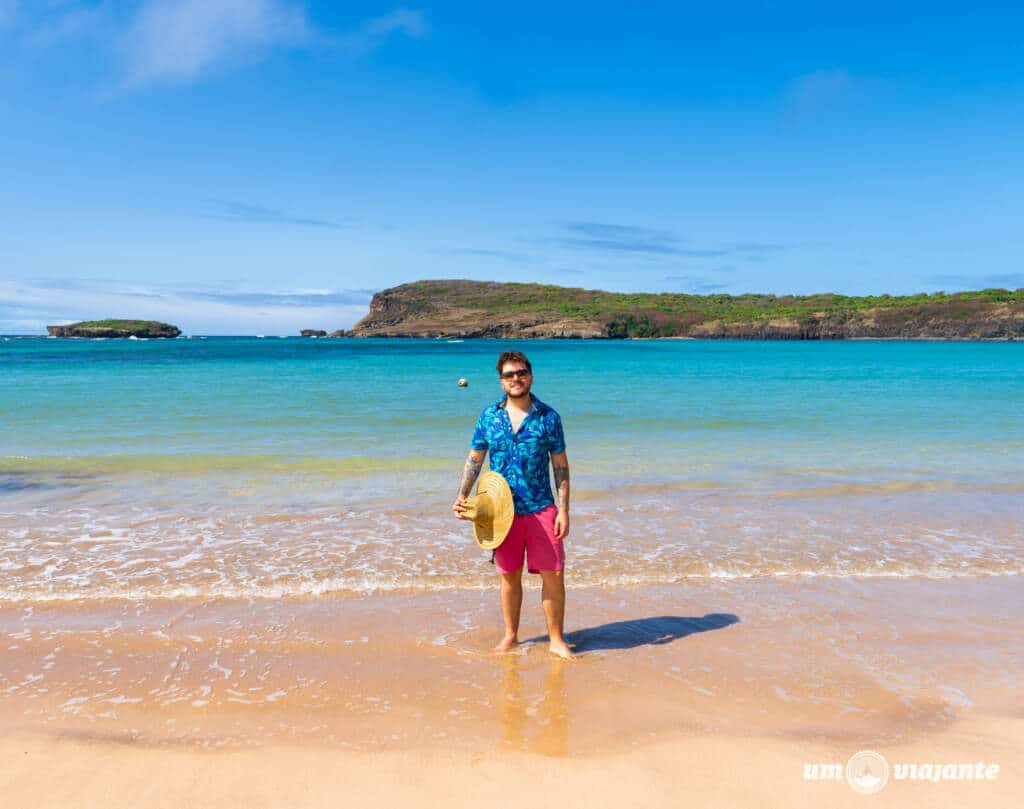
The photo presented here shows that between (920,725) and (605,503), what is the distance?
576cm

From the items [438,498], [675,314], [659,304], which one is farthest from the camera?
[659,304]

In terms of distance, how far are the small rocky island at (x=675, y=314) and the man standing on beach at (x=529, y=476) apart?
144 meters

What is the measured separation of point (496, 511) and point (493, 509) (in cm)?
2

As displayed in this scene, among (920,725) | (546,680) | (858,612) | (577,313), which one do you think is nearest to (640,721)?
(546,680)

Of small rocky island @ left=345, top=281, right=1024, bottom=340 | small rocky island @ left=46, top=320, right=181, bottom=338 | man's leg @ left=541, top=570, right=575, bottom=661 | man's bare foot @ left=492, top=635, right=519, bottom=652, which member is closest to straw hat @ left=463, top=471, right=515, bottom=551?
man's leg @ left=541, top=570, right=575, bottom=661

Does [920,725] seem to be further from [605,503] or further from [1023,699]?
[605,503]

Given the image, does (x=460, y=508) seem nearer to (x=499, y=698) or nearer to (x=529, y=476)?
(x=529, y=476)

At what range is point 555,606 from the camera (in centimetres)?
496

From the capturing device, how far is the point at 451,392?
104 ft

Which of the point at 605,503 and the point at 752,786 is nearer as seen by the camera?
the point at 752,786

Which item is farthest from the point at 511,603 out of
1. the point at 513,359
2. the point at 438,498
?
the point at 438,498

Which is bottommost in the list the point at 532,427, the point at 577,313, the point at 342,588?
the point at 342,588

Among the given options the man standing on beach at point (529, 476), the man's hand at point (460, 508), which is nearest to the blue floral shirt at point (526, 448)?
the man standing on beach at point (529, 476)

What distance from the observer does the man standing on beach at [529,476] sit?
15.7 ft
